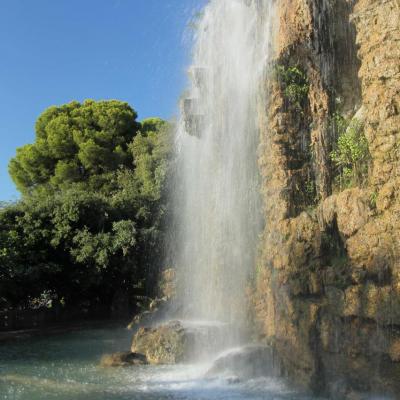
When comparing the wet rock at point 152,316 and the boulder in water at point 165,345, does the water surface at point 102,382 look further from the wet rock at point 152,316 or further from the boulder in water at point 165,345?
the wet rock at point 152,316

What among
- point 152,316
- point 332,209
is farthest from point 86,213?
point 332,209

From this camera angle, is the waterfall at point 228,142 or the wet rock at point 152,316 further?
the wet rock at point 152,316

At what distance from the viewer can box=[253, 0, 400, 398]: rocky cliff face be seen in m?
8.55

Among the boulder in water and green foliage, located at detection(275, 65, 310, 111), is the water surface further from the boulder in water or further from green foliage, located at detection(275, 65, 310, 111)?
green foliage, located at detection(275, 65, 310, 111)

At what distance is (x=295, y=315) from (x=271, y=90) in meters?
6.05

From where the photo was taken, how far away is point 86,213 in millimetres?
24297

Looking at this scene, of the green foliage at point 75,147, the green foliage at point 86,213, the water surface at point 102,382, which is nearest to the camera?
the water surface at point 102,382

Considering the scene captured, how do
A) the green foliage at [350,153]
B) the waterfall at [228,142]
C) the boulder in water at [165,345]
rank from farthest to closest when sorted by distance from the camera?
the waterfall at [228,142] < the boulder in water at [165,345] < the green foliage at [350,153]

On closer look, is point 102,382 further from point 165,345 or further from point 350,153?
point 350,153

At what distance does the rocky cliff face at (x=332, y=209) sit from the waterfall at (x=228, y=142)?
1.30 metres

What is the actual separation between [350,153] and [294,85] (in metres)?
2.55

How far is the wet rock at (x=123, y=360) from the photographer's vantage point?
1267cm

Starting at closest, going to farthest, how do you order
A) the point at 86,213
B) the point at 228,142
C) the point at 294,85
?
1. the point at 294,85
2. the point at 228,142
3. the point at 86,213

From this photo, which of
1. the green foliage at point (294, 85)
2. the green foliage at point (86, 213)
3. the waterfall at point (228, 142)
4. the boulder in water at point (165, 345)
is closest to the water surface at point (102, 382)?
the boulder in water at point (165, 345)
